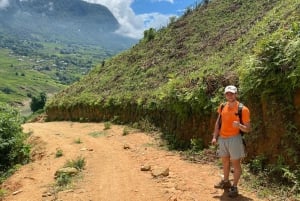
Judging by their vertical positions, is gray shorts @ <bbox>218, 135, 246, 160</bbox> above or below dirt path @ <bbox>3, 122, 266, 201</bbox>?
above

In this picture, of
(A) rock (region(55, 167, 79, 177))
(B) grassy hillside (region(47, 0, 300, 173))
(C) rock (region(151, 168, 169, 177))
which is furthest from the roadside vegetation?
(C) rock (region(151, 168, 169, 177))

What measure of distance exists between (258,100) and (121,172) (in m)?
4.58

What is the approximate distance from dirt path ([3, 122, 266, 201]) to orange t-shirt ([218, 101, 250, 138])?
1.44m

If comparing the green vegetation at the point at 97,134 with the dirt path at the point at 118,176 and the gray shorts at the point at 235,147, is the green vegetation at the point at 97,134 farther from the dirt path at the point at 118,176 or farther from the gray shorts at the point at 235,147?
the gray shorts at the point at 235,147

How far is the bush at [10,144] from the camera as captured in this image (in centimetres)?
1891

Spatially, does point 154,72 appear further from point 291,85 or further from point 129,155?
point 291,85

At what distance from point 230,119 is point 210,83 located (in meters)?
6.54

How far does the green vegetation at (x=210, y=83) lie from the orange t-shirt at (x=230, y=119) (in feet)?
5.91

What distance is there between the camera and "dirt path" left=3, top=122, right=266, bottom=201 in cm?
1063

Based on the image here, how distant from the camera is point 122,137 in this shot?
826 inches

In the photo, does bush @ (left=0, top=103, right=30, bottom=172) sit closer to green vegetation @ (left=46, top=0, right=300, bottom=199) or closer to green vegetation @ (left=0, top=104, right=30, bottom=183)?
green vegetation @ (left=0, top=104, right=30, bottom=183)

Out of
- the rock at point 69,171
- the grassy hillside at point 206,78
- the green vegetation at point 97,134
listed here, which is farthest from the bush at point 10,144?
the grassy hillside at point 206,78

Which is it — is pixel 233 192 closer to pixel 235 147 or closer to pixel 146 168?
pixel 235 147

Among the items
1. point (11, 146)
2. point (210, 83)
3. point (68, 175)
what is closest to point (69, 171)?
point (68, 175)
